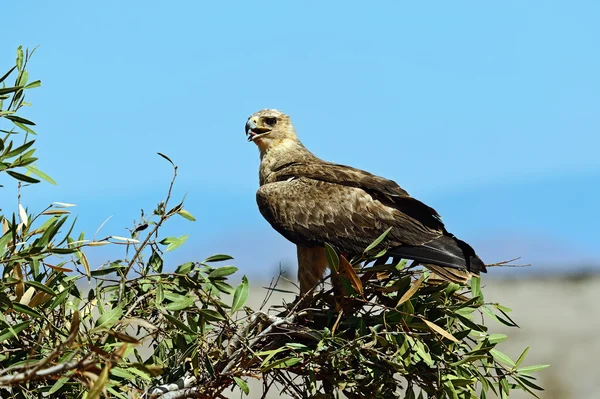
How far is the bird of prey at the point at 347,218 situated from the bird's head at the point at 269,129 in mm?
530

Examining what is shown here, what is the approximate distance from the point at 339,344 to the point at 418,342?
30 centimetres

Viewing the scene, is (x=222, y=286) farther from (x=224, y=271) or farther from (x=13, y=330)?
(x=13, y=330)

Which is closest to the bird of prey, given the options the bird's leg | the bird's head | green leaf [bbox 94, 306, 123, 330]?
the bird's leg

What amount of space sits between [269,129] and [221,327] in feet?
9.63

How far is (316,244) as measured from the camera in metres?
4.88

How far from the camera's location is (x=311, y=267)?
4887 mm

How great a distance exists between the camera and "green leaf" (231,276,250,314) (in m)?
3.38

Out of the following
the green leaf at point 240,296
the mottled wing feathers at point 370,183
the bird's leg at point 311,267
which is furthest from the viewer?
the bird's leg at point 311,267

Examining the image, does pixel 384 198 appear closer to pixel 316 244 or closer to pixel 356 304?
pixel 316 244

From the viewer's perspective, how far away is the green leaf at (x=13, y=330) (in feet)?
9.32

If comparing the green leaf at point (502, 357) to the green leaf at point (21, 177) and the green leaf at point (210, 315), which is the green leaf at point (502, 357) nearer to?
the green leaf at point (210, 315)

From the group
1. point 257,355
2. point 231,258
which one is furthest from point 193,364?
point 231,258

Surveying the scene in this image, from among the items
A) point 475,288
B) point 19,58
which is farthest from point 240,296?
point 19,58

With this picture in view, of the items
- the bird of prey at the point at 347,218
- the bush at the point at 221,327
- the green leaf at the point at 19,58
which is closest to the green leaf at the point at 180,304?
the bush at the point at 221,327
